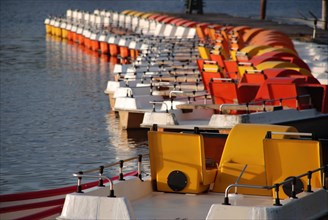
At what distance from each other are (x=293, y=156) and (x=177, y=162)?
1627mm

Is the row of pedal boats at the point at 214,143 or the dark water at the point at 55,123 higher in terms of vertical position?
the row of pedal boats at the point at 214,143

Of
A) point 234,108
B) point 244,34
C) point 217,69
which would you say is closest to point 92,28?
point 244,34

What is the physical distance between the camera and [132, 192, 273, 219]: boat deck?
1461 cm

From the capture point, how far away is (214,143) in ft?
59.2

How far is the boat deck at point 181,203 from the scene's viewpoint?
14613mm

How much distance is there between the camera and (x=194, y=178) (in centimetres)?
1593

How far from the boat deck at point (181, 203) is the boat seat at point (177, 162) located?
130 mm

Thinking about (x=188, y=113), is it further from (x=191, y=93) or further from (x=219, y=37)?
(x=219, y=37)

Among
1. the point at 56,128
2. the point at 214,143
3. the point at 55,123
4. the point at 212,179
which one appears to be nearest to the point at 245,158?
the point at 212,179

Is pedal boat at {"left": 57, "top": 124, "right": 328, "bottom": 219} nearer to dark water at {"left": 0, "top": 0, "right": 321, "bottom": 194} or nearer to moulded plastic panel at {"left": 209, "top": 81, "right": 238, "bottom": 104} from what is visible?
dark water at {"left": 0, "top": 0, "right": 321, "bottom": 194}

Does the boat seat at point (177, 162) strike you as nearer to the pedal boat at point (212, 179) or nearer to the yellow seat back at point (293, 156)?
the pedal boat at point (212, 179)

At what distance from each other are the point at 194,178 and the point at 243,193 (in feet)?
2.18

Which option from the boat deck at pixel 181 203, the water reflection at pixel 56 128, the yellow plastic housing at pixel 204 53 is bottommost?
the water reflection at pixel 56 128

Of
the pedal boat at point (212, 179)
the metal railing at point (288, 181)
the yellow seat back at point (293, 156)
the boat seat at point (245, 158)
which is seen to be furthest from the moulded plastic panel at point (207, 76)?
the metal railing at point (288, 181)
